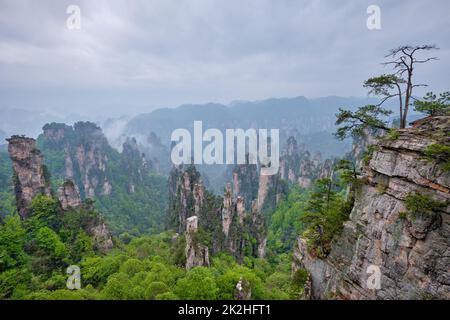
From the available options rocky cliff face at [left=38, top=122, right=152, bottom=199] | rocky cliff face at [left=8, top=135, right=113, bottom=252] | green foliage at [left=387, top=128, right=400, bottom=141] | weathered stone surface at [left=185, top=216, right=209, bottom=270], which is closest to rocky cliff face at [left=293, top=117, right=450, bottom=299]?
green foliage at [left=387, top=128, right=400, bottom=141]

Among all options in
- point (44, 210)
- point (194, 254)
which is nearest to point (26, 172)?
point (44, 210)

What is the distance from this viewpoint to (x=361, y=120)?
1530cm

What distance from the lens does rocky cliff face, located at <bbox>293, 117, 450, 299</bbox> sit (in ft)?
34.6

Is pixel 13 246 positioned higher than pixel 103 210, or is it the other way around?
pixel 13 246

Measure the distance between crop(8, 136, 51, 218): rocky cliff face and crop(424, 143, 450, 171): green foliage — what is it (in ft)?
131

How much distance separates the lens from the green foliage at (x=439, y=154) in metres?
10.4

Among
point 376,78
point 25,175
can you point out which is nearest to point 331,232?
point 376,78

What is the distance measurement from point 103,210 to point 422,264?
82284 mm

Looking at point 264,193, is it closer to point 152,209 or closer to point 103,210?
point 152,209

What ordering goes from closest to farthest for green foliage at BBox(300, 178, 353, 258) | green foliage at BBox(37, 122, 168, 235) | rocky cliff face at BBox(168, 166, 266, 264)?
green foliage at BBox(300, 178, 353, 258), rocky cliff face at BBox(168, 166, 266, 264), green foliage at BBox(37, 122, 168, 235)

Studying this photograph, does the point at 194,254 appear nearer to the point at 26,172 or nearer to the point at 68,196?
the point at 68,196

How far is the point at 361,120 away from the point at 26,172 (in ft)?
127

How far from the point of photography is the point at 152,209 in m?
92.4

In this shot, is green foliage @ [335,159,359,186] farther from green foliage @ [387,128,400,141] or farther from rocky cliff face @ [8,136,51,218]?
rocky cliff face @ [8,136,51,218]
